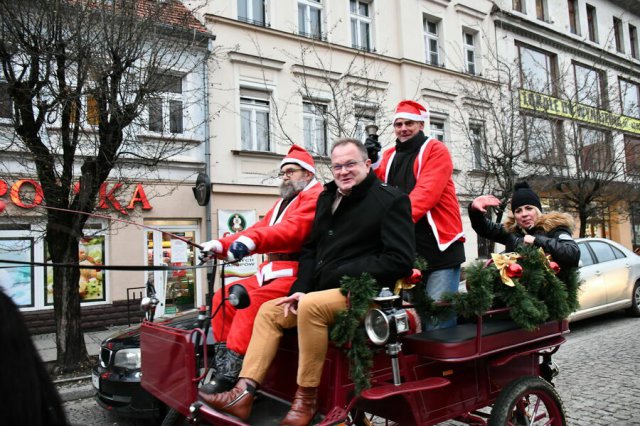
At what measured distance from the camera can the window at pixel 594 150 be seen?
14.3m

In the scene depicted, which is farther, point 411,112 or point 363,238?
point 411,112

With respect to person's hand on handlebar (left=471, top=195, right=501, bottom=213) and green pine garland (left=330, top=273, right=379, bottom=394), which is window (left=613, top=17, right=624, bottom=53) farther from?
green pine garland (left=330, top=273, right=379, bottom=394)

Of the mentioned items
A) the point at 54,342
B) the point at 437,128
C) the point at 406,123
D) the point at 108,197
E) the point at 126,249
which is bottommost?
the point at 54,342

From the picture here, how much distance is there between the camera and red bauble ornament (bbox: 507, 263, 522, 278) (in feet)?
10.1

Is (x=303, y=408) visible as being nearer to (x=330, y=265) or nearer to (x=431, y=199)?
(x=330, y=265)

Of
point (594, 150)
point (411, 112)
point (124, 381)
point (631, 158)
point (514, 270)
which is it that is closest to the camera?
point (514, 270)

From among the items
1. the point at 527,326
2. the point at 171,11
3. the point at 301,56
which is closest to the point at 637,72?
the point at 301,56

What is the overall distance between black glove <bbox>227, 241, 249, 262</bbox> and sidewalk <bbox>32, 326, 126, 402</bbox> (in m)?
1.48

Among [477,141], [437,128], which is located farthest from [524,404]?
[437,128]

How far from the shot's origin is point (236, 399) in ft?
8.73

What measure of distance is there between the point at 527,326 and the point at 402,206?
1119 mm

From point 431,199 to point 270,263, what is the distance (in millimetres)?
1182

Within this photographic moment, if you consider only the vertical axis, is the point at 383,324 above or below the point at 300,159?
below

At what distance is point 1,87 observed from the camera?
673 cm
